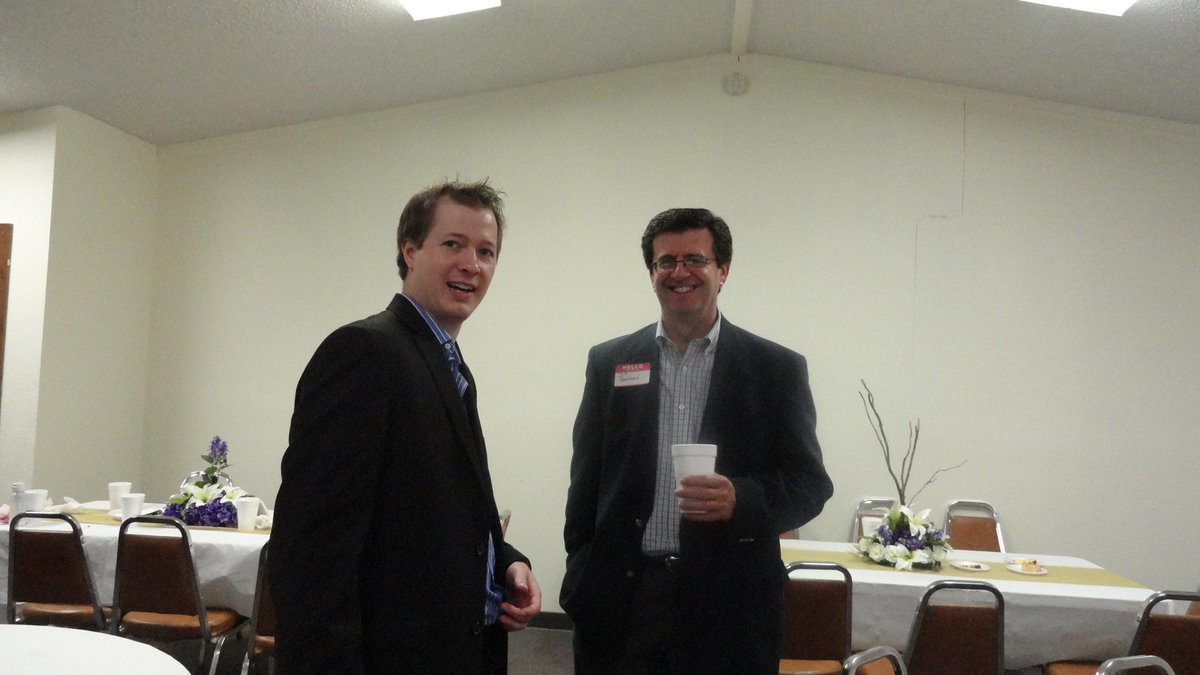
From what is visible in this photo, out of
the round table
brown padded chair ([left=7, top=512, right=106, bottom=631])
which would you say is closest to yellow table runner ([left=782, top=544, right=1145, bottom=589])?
the round table

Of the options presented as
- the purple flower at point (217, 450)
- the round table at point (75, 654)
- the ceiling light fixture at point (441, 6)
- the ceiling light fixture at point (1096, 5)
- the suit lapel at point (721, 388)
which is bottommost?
the round table at point (75, 654)

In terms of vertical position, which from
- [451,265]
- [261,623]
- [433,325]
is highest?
[451,265]

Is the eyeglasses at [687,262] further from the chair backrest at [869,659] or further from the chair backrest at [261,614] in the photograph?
the chair backrest at [261,614]

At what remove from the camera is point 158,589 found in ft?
10.0

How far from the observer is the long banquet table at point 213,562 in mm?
3232

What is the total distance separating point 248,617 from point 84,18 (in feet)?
10.1

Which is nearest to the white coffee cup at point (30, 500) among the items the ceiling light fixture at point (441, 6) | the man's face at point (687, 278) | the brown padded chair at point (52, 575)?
the brown padded chair at point (52, 575)

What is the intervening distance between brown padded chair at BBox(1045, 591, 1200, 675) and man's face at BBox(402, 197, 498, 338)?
251 centimetres

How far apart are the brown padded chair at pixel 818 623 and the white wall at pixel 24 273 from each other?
4.61 m

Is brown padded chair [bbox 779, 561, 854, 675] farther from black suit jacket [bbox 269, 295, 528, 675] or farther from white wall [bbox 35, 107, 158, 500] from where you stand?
white wall [bbox 35, 107, 158, 500]

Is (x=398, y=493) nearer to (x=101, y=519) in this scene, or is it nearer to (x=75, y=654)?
(x=75, y=654)

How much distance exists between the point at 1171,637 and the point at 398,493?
266 centimetres

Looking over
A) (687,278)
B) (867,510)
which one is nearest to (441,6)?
(687,278)

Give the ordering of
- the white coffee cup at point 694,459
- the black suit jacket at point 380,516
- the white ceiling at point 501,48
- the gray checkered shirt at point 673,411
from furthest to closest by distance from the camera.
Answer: the white ceiling at point 501,48, the gray checkered shirt at point 673,411, the white coffee cup at point 694,459, the black suit jacket at point 380,516
